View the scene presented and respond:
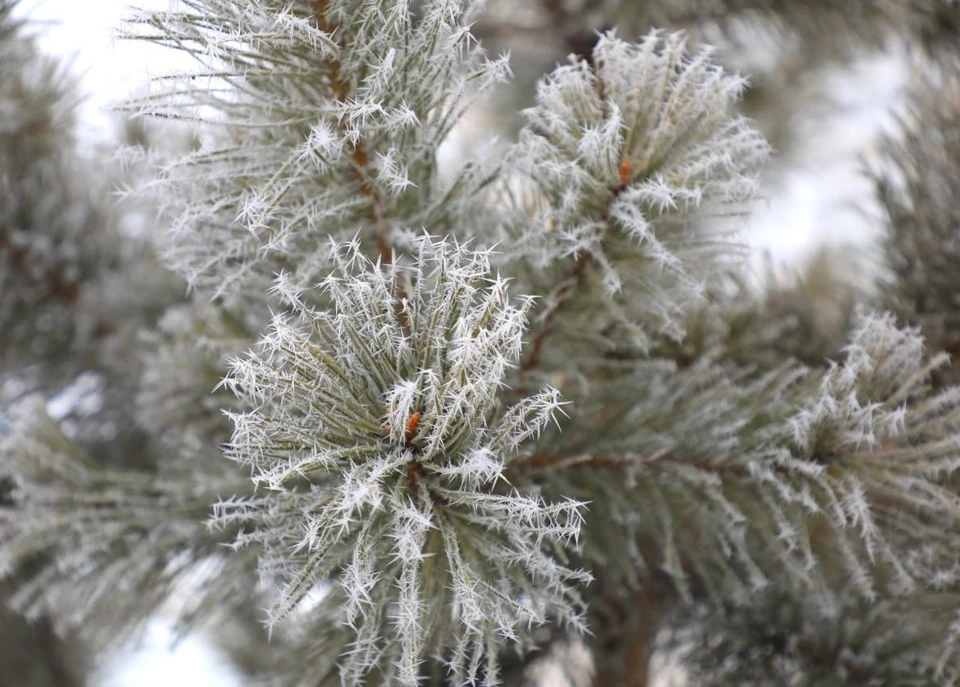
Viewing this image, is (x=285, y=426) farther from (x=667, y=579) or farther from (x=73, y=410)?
(x=73, y=410)

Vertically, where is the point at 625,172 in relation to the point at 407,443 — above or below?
above

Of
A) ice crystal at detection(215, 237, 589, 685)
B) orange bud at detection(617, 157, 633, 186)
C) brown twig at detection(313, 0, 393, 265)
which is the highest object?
orange bud at detection(617, 157, 633, 186)

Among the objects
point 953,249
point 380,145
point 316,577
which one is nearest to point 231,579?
point 316,577

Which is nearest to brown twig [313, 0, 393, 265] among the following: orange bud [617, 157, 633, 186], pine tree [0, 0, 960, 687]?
pine tree [0, 0, 960, 687]

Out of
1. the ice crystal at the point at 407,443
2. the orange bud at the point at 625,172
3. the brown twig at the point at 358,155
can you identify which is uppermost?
the orange bud at the point at 625,172

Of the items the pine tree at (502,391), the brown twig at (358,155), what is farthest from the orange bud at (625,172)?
the brown twig at (358,155)

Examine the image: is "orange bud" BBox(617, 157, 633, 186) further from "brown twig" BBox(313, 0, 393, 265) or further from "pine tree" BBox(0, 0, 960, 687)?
"brown twig" BBox(313, 0, 393, 265)

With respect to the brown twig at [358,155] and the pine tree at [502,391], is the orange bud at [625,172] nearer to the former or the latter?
the pine tree at [502,391]

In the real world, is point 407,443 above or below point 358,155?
below
